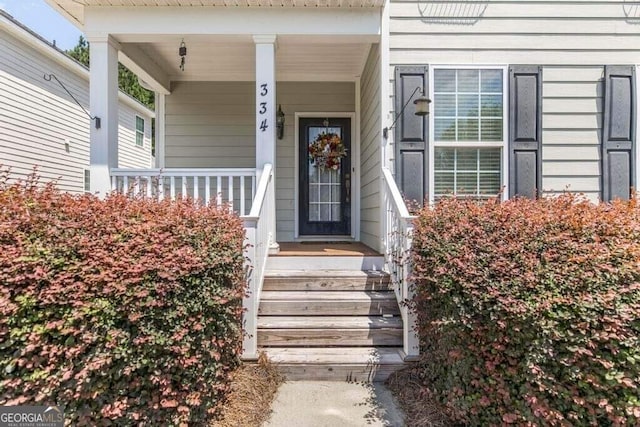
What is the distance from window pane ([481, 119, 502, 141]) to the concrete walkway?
9.63ft

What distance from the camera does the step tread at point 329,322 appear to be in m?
3.28

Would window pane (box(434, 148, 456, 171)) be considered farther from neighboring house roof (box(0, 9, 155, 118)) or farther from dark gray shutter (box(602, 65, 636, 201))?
neighboring house roof (box(0, 9, 155, 118))

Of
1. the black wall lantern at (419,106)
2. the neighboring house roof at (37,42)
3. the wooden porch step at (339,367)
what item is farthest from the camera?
the neighboring house roof at (37,42)

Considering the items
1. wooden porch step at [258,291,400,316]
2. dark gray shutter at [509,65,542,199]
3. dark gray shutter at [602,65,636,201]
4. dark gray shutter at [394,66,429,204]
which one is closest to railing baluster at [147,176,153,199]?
wooden porch step at [258,291,400,316]

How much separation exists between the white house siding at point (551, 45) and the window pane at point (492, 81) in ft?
0.38

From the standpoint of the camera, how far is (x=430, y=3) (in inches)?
174

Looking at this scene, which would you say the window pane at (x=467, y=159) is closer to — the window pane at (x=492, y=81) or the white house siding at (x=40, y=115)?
the window pane at (x=492, y=81)

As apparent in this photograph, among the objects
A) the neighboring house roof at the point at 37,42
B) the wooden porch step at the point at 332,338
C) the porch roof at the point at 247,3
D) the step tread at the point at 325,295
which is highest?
the neighboring house roof at the point at 37,42

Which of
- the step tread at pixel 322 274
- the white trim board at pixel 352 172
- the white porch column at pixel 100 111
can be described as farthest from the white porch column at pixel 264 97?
the white trim board at pixel 352 172

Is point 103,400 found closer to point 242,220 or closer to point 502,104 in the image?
point 242,220

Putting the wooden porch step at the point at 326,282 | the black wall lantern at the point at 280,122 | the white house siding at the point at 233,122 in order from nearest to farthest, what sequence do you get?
the wooden porch step at the point at 326,282, the black wall lantern at the point at 280,122, the white house siding at the point at 233,122

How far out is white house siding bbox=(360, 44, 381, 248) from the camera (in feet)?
14.9

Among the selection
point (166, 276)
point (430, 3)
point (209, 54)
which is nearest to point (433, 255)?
point (166, 276)

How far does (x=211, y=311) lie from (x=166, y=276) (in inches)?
14.6
